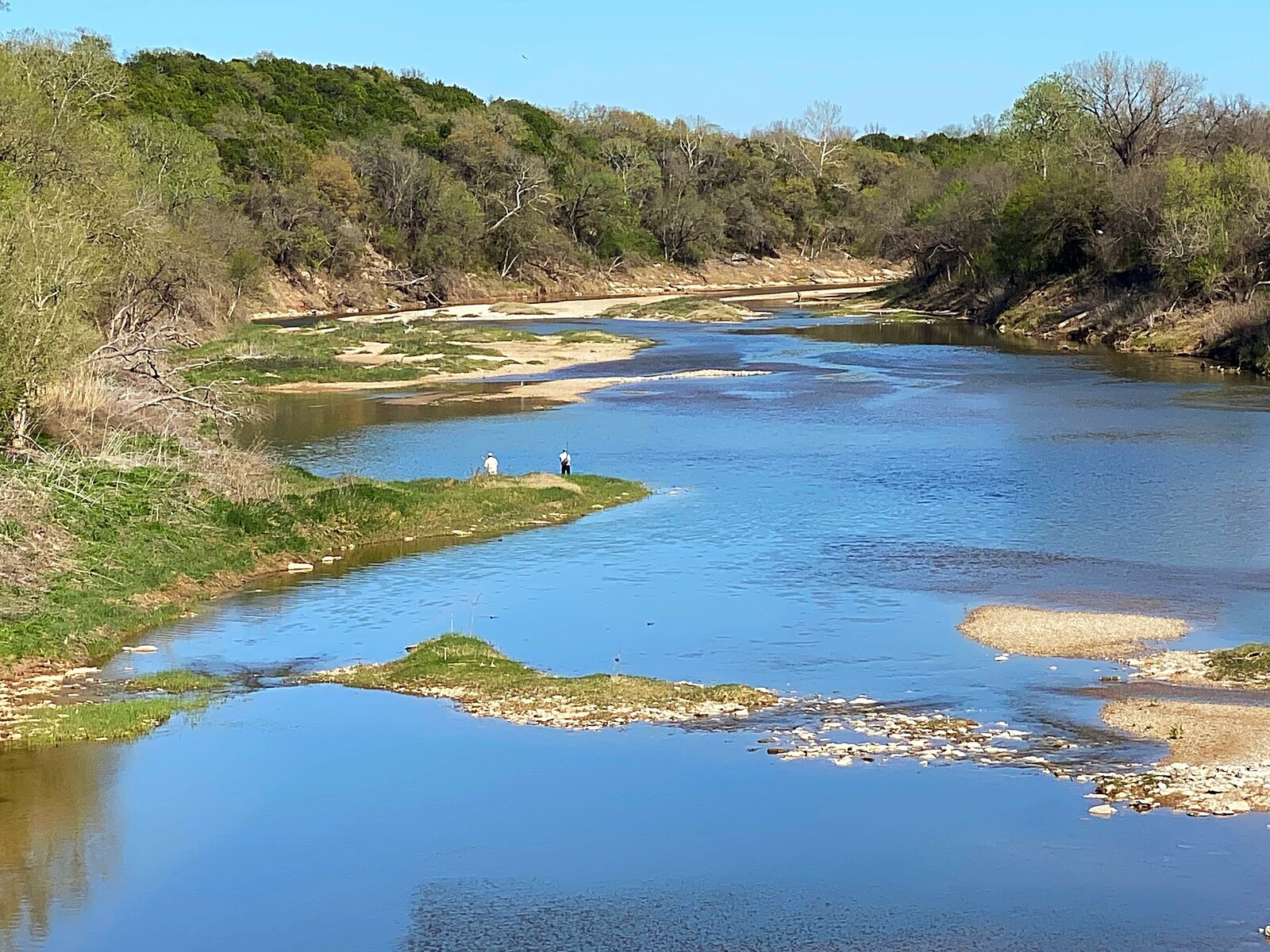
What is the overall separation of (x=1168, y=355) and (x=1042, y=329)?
14.1m

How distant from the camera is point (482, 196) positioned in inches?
5197

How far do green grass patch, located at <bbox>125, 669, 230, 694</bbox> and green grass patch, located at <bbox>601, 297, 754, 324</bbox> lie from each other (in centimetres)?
8321

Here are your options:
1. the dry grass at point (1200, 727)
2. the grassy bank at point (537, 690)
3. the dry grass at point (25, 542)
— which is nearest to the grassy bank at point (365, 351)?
the dry grass at point (25, 542)

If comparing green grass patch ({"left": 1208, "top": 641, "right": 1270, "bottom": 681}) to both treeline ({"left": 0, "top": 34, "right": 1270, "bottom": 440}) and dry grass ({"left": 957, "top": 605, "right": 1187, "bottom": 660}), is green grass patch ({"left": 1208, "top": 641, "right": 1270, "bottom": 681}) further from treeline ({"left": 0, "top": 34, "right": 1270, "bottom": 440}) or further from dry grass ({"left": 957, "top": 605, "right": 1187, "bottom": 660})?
treeline ({"left": 0, "top": 34, "right": 1270, "bottom": 440})

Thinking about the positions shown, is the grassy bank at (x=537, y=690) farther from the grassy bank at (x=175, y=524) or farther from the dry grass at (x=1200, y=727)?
the dry grass at (x=1200, y=727)

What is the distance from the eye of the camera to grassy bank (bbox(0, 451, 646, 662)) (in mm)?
26875

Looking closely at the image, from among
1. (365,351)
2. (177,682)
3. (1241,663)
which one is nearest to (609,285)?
(365,351)

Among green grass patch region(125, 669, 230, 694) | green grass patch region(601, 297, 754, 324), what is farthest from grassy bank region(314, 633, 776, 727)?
green grass patch region(601, 297, 754, 324)

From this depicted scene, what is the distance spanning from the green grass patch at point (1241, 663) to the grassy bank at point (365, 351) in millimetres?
40040

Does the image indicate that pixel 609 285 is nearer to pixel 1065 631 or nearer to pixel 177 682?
pixel 1065 631

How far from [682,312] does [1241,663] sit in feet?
288

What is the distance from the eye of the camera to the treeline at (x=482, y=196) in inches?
1790

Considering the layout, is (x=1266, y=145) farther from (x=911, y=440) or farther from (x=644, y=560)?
(x=644, y=560)

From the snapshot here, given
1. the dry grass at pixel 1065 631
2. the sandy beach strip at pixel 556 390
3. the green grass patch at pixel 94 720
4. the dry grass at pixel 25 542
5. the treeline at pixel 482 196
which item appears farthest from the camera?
the sandy beach strip at pixel 556 390
